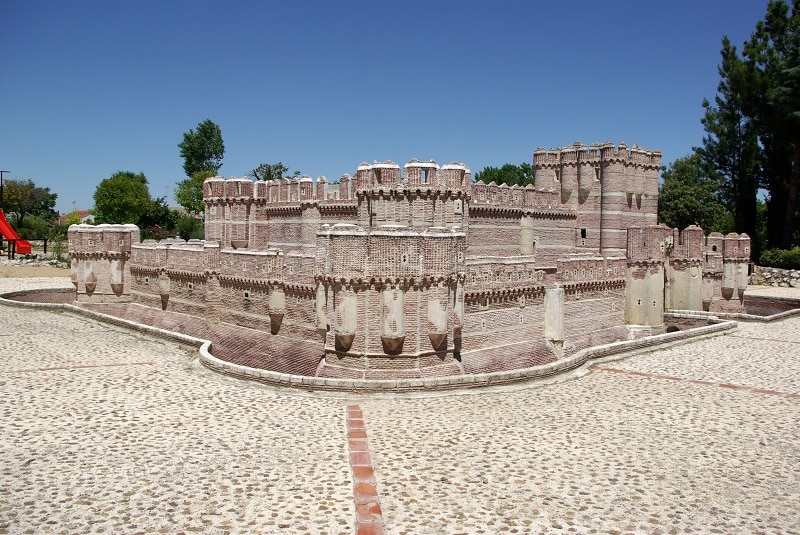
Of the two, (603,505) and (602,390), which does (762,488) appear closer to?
(603,505)

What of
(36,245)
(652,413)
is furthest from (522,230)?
(36,245)

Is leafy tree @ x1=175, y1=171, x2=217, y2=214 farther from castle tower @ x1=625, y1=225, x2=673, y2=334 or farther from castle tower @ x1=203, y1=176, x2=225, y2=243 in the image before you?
castle tower @ x1=625, y1=225, x2=673, y2=334

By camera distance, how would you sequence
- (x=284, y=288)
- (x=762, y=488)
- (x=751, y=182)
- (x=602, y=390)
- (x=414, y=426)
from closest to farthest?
(x=762, y=488)
(x=414, y=426)
(x=602, y=390)
(x=284, y=288)
(x=751, y=182)

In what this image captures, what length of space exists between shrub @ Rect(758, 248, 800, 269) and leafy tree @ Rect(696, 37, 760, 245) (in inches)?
119

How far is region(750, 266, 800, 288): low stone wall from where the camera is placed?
49594 millimetres

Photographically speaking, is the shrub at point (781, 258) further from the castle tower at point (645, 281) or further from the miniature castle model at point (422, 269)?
the castle tower at point (645, 281)

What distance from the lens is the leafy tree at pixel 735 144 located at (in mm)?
53188

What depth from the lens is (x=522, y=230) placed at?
35.8 m

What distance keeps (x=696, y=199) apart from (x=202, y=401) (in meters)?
50.4

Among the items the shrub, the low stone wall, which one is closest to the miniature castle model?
the low stone wall

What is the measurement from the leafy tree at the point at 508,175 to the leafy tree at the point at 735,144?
1038 inches

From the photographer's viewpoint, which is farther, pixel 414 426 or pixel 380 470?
pixel 414 426

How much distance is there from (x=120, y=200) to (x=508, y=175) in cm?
4440

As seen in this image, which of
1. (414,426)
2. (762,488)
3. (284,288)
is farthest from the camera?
(284,288)
